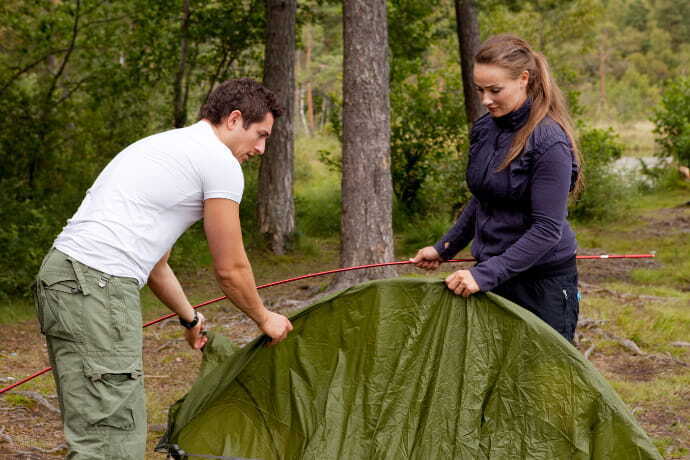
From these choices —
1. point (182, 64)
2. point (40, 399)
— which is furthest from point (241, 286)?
point (182, 64)

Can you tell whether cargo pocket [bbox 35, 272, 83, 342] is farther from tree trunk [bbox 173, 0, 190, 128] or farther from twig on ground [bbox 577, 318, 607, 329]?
tree trunk [bbox 173, 0, 190, 128]

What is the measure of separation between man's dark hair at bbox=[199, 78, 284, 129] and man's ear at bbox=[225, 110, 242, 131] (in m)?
0.01

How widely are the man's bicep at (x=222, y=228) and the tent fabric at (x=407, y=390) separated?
0.79 metres

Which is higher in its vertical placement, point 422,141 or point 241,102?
point 241,102

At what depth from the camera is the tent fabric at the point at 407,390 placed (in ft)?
9.78

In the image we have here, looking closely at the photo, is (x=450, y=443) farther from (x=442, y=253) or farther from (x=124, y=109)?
(x=124, y=109)

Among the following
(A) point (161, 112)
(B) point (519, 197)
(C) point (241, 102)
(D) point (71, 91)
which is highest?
(D) point (71, 91)

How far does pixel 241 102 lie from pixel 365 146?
431 centimetres

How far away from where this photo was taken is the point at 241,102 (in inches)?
105

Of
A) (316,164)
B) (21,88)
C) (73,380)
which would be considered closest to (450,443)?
(73,380)

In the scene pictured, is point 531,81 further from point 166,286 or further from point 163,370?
point 163,370

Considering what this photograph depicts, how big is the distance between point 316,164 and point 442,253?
18.1 m

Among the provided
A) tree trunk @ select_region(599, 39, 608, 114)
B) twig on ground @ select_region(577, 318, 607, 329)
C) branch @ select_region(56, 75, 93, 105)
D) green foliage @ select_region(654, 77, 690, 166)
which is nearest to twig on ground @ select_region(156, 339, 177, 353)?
twig on ground @ select_region(577, 318, 607, 329)

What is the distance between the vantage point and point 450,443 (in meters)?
3.12
